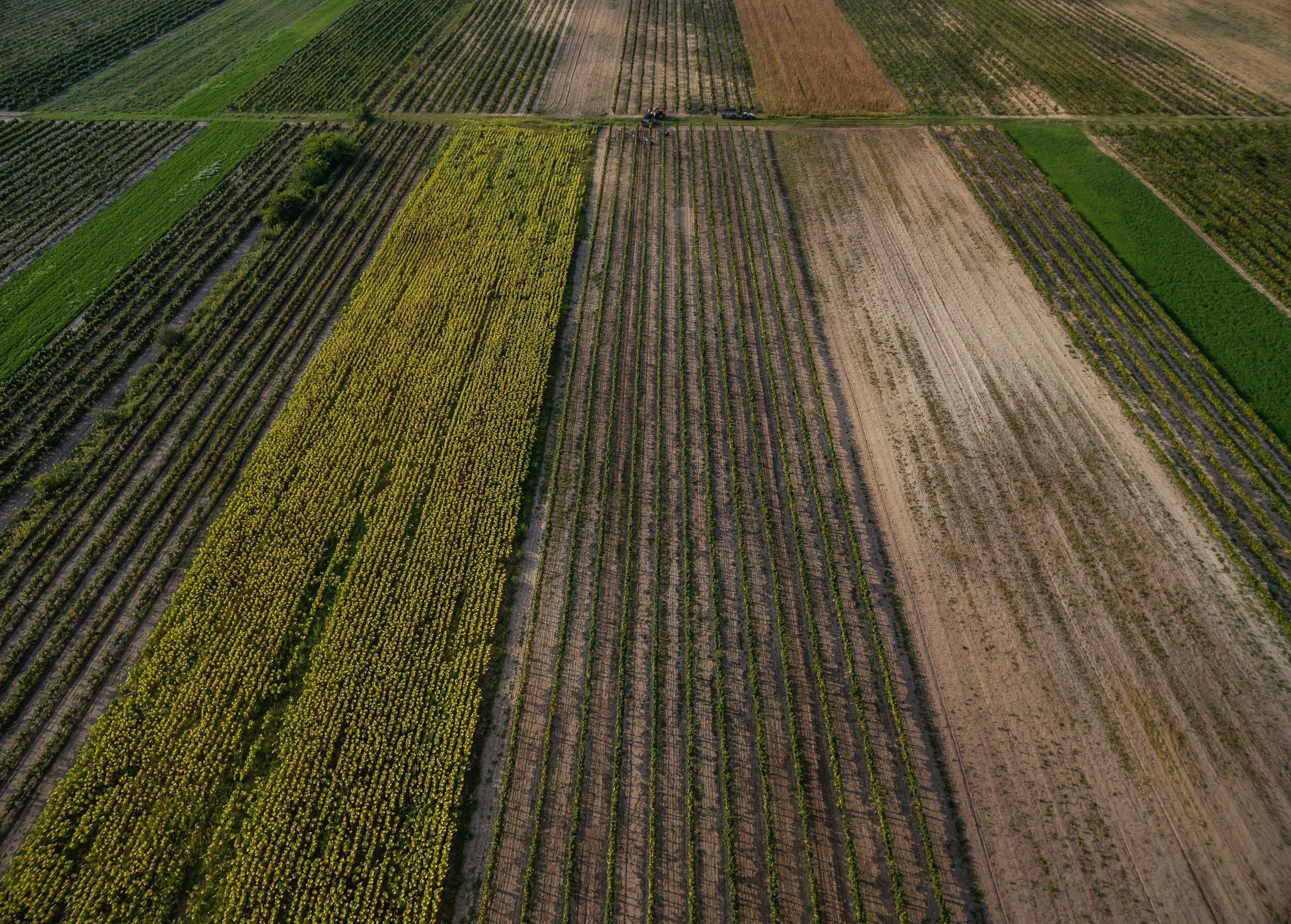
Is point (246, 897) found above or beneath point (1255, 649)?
beneath

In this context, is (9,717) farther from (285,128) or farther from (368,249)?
(285,128)

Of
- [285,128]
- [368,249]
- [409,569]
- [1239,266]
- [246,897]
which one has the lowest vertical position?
[246,897]

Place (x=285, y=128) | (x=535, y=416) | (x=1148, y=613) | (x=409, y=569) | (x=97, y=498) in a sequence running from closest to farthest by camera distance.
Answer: (x=1148, y=613) → (x=409, y=569) → (x=97, y=498) → (x=535, y=416) → (x=285, y=128)

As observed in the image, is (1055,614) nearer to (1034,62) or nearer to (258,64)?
(1034,62)

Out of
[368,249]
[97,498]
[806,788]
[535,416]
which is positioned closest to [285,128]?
[368,249]

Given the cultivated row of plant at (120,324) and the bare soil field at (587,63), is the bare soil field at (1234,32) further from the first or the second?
the cultivated row of plant at (120,324)
